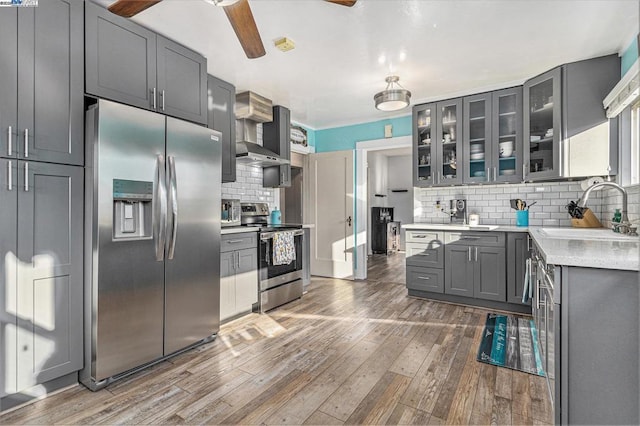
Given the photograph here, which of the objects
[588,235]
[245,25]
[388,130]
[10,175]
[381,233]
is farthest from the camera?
[381,233]

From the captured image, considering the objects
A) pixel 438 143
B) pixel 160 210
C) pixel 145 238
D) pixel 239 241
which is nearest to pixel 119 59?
pixel 160 210

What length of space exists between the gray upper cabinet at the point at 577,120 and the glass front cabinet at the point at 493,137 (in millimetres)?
257

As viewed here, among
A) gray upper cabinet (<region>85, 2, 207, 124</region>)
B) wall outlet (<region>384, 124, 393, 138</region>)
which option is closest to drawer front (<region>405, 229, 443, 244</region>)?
wall outlet (<region>384, 124, 393, 138</region>)

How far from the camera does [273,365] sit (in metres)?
2.33

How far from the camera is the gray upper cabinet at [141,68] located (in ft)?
6.97

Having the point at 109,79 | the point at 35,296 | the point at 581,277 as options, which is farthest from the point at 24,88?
the point at 581,277

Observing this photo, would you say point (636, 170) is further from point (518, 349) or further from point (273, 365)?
point (273, 365)

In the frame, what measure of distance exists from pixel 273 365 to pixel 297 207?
11.0 ft

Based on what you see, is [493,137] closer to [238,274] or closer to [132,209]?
[238,274]

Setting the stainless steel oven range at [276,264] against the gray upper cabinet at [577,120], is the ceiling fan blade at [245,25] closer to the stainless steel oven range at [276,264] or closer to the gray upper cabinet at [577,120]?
the stainless steel oven range at [276,264]

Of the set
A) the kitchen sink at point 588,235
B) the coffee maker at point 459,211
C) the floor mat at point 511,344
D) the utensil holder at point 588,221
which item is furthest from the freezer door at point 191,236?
the utensil holder at point 588,221

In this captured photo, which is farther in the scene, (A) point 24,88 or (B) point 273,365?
(B) point 273,365

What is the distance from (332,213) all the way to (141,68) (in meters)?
3.46

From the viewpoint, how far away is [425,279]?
394 centimetres
